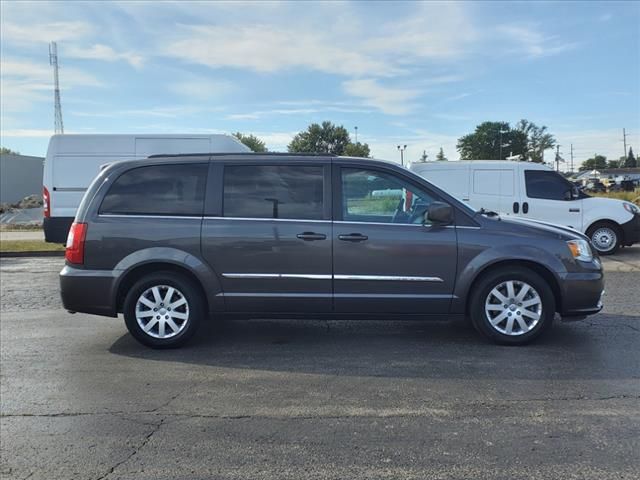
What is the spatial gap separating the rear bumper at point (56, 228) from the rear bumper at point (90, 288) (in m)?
7.17

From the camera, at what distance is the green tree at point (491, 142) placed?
360 ft

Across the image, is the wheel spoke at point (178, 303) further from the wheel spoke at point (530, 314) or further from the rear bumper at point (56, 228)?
the rear bumper at point (56, 228)

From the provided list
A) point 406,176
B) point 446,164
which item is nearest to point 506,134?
point 446,164

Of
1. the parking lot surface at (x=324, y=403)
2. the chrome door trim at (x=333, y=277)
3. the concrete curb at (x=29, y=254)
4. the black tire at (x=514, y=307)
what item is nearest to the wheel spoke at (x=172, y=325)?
the parking lot surface at (x=324, y=403)

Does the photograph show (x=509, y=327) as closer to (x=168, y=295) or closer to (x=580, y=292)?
(x=580, y=292)

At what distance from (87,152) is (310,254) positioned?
918cm

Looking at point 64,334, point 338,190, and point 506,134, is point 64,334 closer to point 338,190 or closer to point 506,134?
point 338,190

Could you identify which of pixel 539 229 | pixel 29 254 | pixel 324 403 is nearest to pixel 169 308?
pixel 324 403

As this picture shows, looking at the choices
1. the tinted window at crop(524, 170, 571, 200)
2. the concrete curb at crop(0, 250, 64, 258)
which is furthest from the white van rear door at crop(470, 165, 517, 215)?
the concrete curb at crop(0, 250, 64, 258)

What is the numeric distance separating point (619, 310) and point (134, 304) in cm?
574

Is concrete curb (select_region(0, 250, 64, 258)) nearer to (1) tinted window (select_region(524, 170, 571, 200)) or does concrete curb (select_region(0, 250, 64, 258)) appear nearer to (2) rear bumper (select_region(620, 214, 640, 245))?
(1) tinted window (select_region(524, 170, 571, 200))

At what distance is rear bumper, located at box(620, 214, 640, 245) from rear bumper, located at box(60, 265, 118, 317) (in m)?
11.0

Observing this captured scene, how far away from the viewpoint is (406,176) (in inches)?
213

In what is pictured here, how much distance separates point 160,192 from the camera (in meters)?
5.48
